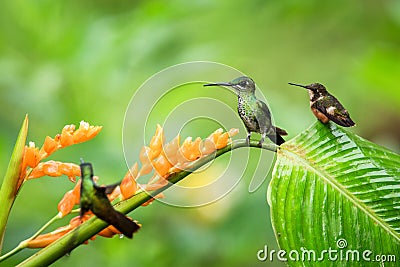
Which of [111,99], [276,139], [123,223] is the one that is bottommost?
[123,223]

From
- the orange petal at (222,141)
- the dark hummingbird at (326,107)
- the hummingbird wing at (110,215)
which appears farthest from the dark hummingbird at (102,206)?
the dark hummingbird at (326,107)

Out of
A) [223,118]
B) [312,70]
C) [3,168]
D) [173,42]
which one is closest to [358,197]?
[223,118]

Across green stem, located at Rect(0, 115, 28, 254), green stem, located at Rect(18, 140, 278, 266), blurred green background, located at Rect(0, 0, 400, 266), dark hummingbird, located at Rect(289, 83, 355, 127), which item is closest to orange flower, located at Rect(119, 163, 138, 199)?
green stem, located at Rect(18, 140, 278, 266)

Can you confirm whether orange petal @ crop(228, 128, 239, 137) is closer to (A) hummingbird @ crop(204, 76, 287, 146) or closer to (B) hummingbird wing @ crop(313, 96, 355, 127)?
(A) hummingbird @ crop(204, 76, 287, 146)

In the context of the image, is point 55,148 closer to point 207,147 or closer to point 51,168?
point 51,168

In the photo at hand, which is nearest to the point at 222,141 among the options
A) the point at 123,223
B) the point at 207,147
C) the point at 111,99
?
the point at 207,147

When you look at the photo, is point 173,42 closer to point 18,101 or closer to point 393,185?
point 18,101

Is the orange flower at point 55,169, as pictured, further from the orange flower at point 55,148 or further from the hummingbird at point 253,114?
the hummingbird at point 253,114

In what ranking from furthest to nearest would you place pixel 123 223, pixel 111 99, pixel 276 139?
pixel 111 99
pixel 276 139
pixel 123 223
